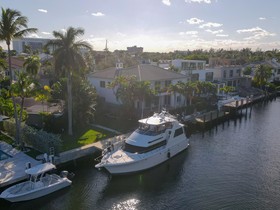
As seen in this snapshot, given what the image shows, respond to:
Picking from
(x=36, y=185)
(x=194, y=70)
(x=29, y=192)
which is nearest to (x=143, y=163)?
(x=36, y=185)

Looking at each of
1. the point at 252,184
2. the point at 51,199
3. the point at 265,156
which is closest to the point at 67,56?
the point at 51,199

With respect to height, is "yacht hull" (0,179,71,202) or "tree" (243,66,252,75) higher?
"tree" (243,66,252,75)

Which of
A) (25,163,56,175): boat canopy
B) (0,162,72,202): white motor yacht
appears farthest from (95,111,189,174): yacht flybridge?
(25,163,56,175): boat canopy

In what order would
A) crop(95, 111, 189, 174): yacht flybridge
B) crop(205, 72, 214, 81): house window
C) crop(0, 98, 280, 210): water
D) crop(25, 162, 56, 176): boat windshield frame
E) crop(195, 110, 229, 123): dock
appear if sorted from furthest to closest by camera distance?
crop(205, 72, 214, 81): house window, crop(195, 110, 229, 123): dock, crop(95, 111, 189, 174): yacht flybridge, crop(25, 162, 56, 176): boat windshield frame, crop(0, 98, 280, 210): water

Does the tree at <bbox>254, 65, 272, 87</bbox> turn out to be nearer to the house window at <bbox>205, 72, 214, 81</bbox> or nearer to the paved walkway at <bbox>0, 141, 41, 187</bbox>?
the house window at <bbox>205, 72, 214, 81</bbox>

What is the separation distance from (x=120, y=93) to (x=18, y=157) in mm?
17402

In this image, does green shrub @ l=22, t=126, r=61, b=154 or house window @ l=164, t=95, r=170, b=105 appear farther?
house window @ l=164, t=95, r=170, b=105

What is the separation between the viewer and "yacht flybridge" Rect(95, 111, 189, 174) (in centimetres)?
2644

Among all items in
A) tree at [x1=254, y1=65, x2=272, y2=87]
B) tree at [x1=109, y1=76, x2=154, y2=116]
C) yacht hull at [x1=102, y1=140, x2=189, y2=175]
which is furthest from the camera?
tree at [x1=254, y1=65, x2=272, y2=87]

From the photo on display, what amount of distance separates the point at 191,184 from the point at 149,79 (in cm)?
2428

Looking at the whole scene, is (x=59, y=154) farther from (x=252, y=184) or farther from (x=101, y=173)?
(x=252, y=184)

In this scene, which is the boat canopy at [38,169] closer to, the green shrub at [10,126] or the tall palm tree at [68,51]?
the green shrub at [10,126]

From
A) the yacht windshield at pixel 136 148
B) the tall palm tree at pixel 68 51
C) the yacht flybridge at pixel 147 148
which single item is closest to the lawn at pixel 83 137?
the yacht flybridge at pixel 147 148

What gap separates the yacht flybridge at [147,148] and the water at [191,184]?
96cm
